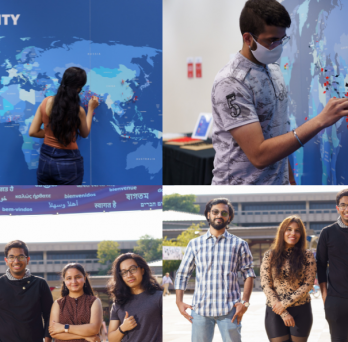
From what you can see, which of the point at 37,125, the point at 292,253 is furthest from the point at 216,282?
the point at 37,125

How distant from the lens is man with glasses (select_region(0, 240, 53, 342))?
2.01 metres

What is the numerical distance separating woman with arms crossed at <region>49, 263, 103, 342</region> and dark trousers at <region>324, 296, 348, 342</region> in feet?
3.54

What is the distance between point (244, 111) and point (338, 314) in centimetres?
107

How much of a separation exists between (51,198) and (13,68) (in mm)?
2616

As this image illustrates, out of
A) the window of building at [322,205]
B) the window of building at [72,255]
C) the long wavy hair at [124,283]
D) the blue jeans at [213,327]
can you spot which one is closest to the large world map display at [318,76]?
the window of building at [322,205]

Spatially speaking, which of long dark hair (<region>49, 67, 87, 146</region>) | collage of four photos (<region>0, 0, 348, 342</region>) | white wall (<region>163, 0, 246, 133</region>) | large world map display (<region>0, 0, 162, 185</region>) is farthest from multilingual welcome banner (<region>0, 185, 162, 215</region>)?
white wall (<region>163, 0, 246, 133</region>)

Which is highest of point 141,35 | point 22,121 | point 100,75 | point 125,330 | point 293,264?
point 141,35

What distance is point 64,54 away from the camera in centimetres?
423

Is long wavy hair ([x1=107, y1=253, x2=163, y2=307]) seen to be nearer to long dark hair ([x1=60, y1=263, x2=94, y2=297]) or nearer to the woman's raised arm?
long dark hair ([x1=60, y1=263, x2=94, y2=297])

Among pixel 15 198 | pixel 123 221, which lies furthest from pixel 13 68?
pixel 123 221

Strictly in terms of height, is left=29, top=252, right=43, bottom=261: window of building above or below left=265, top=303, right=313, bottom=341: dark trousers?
above

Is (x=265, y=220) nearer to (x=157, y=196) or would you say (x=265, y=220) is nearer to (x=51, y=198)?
(x=157, y=196)

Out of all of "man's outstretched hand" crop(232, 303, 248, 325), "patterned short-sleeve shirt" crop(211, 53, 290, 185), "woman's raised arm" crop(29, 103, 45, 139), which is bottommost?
"man's outstretched hand" crop(232, 303, 248, 325)

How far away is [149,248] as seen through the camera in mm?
2090
